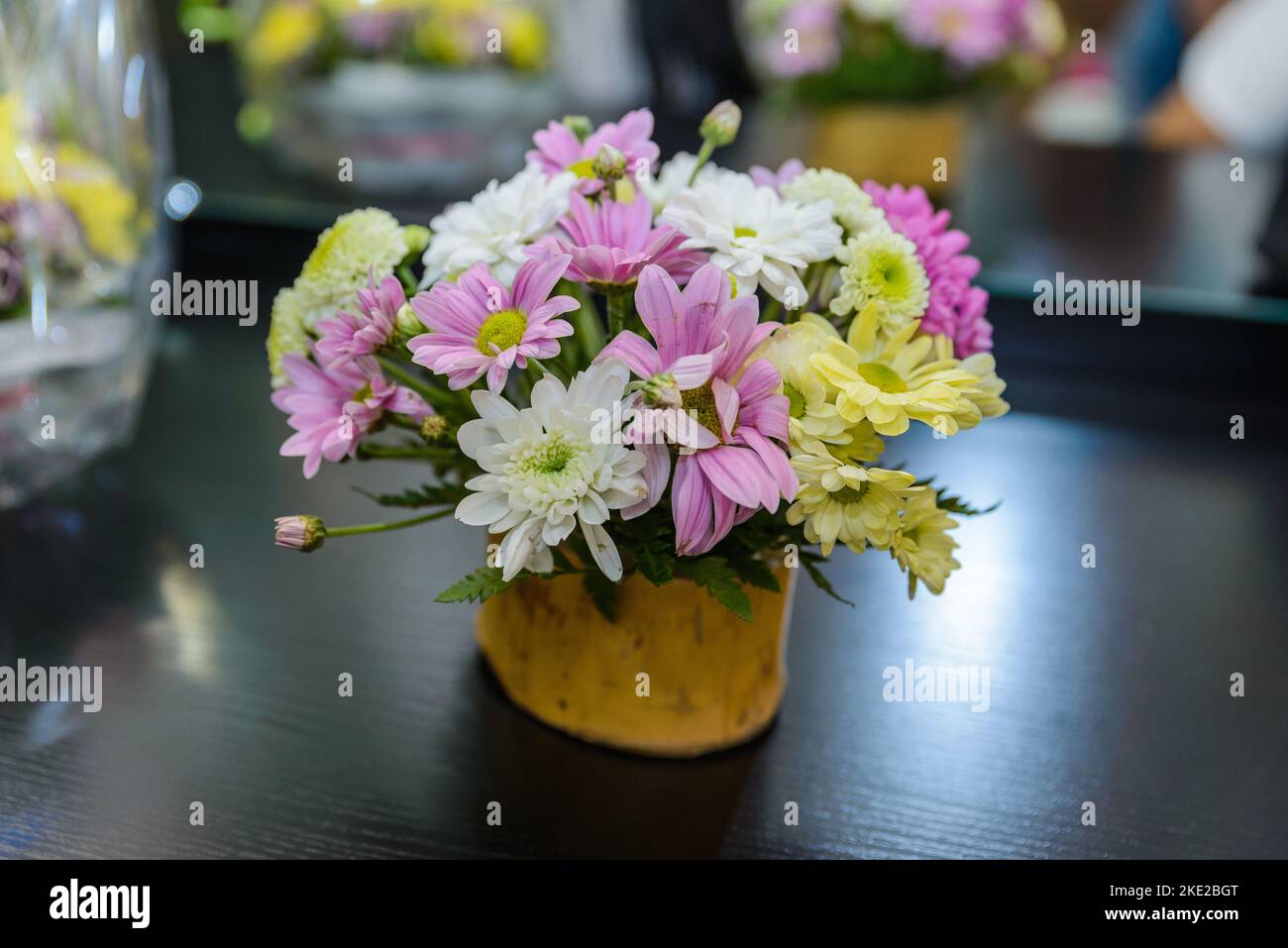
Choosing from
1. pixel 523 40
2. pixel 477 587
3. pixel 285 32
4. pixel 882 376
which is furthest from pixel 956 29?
pixel 477 587

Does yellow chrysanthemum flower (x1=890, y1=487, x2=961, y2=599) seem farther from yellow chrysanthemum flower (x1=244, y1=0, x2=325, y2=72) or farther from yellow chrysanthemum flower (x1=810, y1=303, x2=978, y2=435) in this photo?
yellow chrysanthemum flower (x1=244, y1=0, x2=325, y2=72)

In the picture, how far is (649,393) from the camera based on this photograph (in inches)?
18.2

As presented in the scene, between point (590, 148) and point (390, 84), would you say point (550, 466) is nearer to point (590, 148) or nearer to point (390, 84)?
point (590, 148)

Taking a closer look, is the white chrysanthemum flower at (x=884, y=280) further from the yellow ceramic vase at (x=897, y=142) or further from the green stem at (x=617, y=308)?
the yellow ceramic vase at (x=897, y=142)

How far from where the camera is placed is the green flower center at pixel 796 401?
509 millimetres

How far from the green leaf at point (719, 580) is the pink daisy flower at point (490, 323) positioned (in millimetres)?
123

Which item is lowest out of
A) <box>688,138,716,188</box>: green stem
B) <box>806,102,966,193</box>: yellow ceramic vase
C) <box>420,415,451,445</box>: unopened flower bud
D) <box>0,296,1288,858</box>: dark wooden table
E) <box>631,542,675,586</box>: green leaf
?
<box>0,296,1288,858</box>: dark wooden table

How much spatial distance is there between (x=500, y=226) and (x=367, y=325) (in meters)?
0.08

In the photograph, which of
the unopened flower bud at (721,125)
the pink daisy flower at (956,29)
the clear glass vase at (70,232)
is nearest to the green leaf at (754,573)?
the unopened flower bud at (721,125)

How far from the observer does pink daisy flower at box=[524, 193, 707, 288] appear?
1.66 feet

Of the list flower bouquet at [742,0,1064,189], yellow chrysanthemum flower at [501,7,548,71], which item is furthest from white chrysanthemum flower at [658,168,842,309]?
yellow chrysanthemum flower at [501,7,548,71]

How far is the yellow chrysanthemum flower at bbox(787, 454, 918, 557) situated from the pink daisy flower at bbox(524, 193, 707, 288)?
0.37 ft

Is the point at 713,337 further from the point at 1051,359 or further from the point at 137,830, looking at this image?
the point at 1051,359
